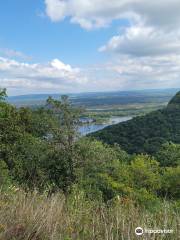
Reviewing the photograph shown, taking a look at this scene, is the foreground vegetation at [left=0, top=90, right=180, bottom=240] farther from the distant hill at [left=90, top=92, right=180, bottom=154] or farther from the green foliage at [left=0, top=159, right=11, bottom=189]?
the distant hill at [left=90, top=92, right=180, bottom=154]

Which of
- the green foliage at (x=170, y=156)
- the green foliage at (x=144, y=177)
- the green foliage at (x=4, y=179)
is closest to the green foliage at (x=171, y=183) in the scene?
the green foliage at (x=144, y=177)

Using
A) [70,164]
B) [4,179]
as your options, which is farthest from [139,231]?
[70,164]

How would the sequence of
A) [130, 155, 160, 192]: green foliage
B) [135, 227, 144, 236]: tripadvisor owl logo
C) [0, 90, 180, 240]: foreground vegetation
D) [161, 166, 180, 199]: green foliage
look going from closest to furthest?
[135, 227, 144, 236]: tripadvisor owl logo
[0, 90, 180, 240]: foreground vegetation
[130, 155, 160, 192]: green foliage
[161, 166, 180, 199]: green foliage

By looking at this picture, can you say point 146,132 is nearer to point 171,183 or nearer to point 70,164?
point 171,183

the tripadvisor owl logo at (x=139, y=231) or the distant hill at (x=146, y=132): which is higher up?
the tripadvisor owl logo at (x=139, y=231)

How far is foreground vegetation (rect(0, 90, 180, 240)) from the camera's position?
310 cm

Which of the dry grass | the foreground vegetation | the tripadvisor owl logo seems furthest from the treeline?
the tripadvisor owl logo

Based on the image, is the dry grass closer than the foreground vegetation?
Yes

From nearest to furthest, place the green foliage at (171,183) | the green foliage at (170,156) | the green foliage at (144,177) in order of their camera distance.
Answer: the green foliage at (144,177), the green foliage at (171,183), the green foliage at (170,156)

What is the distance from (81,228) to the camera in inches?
126

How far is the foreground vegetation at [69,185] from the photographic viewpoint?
3.10 metres

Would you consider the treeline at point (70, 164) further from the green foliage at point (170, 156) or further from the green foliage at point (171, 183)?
the green foliage at point (170, 156)

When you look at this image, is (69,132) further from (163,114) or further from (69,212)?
(163,114)

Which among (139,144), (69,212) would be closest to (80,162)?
(69,212)
